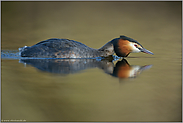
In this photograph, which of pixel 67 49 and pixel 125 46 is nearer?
pixel 67 49

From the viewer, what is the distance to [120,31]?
10648mm

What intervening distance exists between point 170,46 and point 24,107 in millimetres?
7503

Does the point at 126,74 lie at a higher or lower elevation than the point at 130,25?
lower

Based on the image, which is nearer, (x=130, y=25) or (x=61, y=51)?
(x=61, y=51)

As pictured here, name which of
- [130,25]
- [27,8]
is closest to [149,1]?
[130,25]

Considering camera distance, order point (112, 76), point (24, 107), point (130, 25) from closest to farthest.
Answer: point (24, 107)
point (112, 76)
point (130, 25)

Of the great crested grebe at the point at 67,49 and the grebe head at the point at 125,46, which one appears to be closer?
the great crested grebe at the point at 67,49

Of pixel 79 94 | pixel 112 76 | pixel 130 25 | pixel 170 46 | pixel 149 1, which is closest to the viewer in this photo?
pixel 79 94

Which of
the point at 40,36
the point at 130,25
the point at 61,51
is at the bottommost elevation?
the point at 61,51

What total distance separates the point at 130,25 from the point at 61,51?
6341 millimetres

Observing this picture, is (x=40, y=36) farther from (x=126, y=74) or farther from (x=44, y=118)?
(x=44, y=118)

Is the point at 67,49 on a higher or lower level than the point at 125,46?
lower

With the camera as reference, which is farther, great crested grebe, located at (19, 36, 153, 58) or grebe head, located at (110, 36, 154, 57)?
grebe head, located at (110, 36, 154, 57)

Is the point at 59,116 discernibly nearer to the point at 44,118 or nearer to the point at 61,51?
the point at 44,118
